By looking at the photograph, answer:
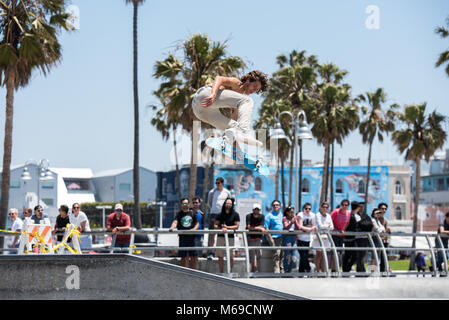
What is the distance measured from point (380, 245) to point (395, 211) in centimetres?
7040

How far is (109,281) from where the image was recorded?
8.23 meters

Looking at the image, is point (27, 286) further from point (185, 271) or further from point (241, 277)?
point (241, 277)

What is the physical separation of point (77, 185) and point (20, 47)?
242ft

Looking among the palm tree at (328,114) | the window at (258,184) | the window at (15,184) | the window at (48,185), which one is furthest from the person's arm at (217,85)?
the window at (48,185)

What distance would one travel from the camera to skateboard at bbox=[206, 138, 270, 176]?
9.19 meters

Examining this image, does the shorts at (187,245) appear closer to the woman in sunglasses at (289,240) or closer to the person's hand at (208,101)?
the woman in sunglasses at (289,240)

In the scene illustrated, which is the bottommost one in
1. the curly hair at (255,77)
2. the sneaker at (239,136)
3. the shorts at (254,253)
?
the shorts at (254,253)

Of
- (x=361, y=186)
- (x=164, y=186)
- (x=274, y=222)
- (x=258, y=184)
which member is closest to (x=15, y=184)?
(x=164, y=186)

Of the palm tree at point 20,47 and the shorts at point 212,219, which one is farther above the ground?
the palm tree at point 20,47

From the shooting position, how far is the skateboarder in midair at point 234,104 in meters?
8.95

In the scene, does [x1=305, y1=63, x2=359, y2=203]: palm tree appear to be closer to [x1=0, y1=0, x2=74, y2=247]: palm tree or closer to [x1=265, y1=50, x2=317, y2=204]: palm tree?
[x1=265, y1=50, x2=317, y2=204]: palm tree

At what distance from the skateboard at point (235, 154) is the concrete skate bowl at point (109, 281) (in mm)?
1853

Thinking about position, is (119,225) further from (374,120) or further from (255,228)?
(374,120)
